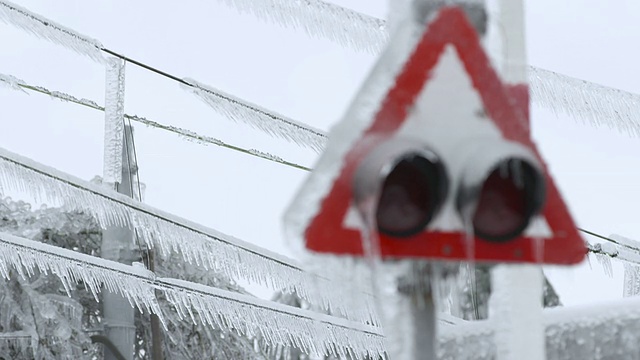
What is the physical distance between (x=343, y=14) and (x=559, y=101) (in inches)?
57.4

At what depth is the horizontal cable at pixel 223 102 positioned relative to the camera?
290 inches

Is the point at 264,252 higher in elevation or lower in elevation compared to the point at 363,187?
higher

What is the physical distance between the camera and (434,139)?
2129mm

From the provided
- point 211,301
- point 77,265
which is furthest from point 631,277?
point 77,265

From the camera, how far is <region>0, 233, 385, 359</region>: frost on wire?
22.6 feet

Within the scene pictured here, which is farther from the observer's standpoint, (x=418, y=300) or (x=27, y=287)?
(x=27, y=287)

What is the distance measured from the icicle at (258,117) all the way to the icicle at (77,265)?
1195 millimetres

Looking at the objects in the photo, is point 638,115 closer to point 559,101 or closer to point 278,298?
point 559,101

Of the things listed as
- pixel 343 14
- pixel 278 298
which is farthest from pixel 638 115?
pixel 278 298

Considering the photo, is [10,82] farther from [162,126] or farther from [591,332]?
[591,332]

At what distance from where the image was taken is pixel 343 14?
22.1 feet

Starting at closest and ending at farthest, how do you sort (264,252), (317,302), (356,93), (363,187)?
(363,187) < (356,93) < (317,302) < (264,252)

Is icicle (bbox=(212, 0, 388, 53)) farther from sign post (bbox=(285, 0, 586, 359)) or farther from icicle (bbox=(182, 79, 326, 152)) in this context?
sign post (bbox=(285, 0, 586, 359))

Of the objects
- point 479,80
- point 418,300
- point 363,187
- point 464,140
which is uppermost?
point 479,80
